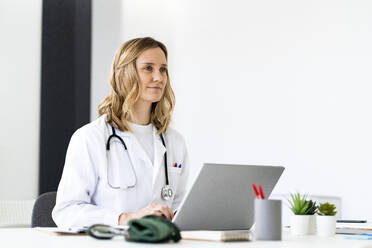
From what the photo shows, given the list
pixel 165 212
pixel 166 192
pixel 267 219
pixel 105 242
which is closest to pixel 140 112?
pixel 166 192

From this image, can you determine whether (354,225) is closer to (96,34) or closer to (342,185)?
(342,185)

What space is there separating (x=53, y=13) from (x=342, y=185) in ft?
8.32

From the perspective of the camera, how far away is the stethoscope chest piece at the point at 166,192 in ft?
7.84

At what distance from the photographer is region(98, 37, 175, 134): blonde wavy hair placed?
2.43m

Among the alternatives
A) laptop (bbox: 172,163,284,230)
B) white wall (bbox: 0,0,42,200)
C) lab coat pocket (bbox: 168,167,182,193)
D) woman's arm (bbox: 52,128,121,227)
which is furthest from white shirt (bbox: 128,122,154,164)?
white wall (bbox: 0,0,42,200)

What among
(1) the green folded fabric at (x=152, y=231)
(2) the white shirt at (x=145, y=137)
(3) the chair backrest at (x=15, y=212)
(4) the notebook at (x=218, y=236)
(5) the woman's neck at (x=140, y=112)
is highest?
(5) the woman's neck at (x=140, y=112)

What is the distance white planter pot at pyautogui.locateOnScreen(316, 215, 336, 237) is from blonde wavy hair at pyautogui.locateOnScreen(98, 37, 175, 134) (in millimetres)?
871

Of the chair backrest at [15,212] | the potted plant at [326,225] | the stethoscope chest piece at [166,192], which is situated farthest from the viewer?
the chair backrest at [15,212]

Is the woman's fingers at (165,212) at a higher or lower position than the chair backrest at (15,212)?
higher

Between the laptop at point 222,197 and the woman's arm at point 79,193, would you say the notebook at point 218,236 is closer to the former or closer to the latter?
the laptop at point 222,197

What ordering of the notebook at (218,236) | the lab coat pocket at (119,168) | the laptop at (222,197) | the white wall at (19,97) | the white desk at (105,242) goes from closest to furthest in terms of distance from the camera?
1. the white desk at (105,242)
2. the notebook at (218,236)
3. the laptop at (222,197)
4. the lab coat pocket at (119,168)
5. the white wall at (19,97)

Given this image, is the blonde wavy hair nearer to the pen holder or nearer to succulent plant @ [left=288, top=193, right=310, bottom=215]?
succulent plant @ [left=288, top=193, right=310, bottom=215]

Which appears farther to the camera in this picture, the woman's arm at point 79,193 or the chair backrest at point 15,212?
the chair backrest at point 15,212

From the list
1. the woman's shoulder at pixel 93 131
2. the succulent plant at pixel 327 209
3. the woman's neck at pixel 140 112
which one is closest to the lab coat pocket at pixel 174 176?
the woman's neck at pixel 140 112
